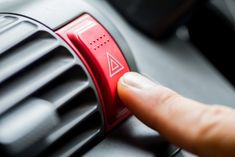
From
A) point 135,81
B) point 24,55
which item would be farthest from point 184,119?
point 24,55

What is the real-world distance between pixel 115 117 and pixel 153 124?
0.16 ft

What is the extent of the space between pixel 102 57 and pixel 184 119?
11 cm

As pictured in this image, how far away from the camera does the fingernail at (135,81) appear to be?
1.67 feet

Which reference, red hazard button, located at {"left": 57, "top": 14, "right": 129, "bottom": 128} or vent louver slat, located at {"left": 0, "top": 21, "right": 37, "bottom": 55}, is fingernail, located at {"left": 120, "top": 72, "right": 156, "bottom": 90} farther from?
vent louver slat, located at {"left": 0, "top": 21, "right": 37, "bottom": 55}

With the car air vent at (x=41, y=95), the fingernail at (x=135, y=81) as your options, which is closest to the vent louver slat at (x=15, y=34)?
the car air vent at (x=41, y=95)

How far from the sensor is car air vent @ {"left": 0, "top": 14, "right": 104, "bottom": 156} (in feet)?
1.40

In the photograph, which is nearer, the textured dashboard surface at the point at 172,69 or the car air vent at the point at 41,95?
the car air vent at the point at 41,95

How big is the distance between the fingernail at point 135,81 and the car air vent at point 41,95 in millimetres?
38

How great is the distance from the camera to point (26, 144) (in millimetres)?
422

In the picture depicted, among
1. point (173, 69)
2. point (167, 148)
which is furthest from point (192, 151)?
point (173, 69)

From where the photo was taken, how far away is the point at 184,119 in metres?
0.48

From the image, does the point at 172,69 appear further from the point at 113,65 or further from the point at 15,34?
the point at 15,34

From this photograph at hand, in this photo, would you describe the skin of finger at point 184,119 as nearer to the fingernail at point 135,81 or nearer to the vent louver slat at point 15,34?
the fingernail at point 135,81

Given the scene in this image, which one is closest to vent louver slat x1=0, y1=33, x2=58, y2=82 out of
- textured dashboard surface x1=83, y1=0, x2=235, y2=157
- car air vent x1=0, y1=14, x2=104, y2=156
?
car air vent x1=0, y1=14, x2=104, y2=156
